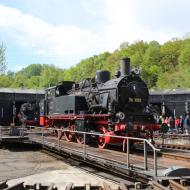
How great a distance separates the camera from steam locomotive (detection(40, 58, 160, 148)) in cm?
1622

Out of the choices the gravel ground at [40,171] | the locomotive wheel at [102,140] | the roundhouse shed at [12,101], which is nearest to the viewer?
the gravel ground at [40,171]

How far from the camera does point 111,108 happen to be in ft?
54.7

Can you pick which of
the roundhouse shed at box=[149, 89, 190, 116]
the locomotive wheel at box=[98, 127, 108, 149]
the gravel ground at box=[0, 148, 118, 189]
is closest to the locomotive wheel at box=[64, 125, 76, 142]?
the gravel ground at box=[0, 148, 118, 189]

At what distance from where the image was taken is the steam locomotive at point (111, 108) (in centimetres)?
1622

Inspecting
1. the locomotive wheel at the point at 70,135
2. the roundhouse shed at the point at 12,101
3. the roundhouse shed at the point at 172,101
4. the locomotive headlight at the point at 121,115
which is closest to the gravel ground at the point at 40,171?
the locomotive wheel at the point at 70,135

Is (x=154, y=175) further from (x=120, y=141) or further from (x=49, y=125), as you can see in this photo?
(x=49, y=125)

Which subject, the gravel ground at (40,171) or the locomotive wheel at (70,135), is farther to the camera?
the locomotive wheel at (70,135)

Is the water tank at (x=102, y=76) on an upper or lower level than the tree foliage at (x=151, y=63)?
lower

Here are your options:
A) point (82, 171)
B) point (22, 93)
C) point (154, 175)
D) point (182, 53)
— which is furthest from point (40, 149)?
point (182, 53)

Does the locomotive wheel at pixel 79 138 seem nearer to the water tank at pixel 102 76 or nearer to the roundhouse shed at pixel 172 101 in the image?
the water tank at pixel 102 76

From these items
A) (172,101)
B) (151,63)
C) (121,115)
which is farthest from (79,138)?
(151,63)

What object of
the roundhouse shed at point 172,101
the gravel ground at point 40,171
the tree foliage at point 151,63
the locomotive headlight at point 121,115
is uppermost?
the tree foliage at point 151,63

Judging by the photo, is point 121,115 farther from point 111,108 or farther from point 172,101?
point 172,101

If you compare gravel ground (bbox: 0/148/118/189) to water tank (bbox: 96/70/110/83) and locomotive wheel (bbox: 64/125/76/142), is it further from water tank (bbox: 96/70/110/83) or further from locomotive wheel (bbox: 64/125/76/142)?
water tank (bbox: 96/70/110/83)
